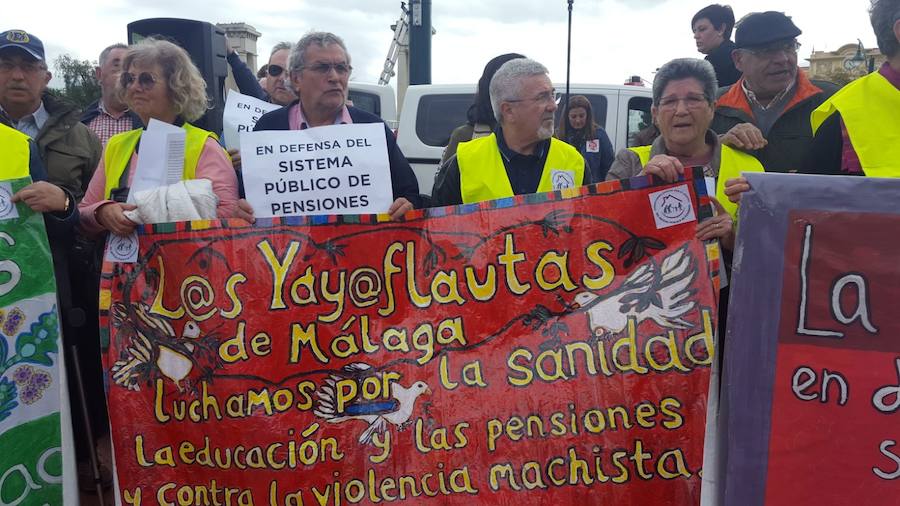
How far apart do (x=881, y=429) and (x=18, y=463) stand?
8.72 feet

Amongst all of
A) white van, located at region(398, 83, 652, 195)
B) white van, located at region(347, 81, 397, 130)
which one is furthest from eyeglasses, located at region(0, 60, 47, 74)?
white van, located at region(347, 81, 397, 130)

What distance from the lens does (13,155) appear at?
106 inches

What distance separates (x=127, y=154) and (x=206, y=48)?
2168 mm

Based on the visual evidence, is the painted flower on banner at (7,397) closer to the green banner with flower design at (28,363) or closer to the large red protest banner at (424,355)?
the green banner with flower design at (28,363)

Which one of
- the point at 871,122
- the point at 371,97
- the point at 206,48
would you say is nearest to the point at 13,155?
the point at 206,48

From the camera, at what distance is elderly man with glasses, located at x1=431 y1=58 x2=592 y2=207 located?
2.97 metres

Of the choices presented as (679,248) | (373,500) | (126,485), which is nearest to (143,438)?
(126,485)

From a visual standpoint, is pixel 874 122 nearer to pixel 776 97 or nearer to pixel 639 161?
pixel 639 161

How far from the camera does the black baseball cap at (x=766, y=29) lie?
3262 millimetres

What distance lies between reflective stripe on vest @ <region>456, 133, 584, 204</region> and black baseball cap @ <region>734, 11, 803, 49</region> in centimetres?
98

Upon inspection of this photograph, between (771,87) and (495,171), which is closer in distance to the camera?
(495,171)

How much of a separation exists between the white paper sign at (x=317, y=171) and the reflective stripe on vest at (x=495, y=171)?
36 centimetres

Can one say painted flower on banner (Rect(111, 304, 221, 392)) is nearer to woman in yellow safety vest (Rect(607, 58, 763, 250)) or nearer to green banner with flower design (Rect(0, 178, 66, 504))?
green banner with flower design (Rect(0, 178, 66, 504))

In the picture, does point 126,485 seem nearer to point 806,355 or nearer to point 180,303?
point 180,303
